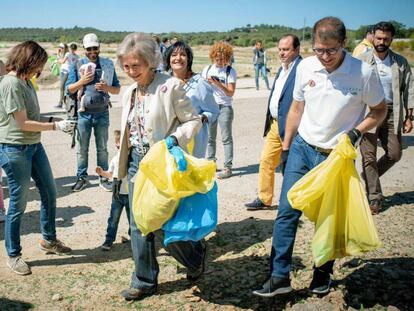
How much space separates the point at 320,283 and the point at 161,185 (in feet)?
4.91

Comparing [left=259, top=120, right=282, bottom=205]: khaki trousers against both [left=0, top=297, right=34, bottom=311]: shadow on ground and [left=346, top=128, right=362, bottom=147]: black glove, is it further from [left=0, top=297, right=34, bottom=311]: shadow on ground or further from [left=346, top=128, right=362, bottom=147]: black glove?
[left=0, top=297, right=34, bottom=311]: shadow on ground

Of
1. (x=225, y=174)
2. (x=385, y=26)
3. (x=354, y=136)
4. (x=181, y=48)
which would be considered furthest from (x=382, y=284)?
(x=225, y=174)

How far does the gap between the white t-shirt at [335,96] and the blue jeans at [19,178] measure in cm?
255

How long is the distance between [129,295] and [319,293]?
5.09 feet

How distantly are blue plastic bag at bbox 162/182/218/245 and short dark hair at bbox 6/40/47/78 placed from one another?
6.35 feet

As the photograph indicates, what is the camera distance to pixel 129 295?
375 cm

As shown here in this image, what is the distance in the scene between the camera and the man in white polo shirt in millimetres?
3303

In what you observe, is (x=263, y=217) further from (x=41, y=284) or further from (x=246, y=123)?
(x=246, y=123)

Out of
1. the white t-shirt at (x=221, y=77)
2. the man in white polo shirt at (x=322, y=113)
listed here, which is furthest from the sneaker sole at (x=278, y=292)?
the white t-shirt at (x=221, y=77)

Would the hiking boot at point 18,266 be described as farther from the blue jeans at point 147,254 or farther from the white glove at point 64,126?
the white glove at point 64,126

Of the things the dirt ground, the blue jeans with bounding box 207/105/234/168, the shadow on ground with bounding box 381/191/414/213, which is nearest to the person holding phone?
the blue jeans with bounding box 207/105/234/168

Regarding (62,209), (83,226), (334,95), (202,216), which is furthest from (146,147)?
(62,209)

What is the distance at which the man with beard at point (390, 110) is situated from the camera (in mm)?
5781

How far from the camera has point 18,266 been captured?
14.0 feet
